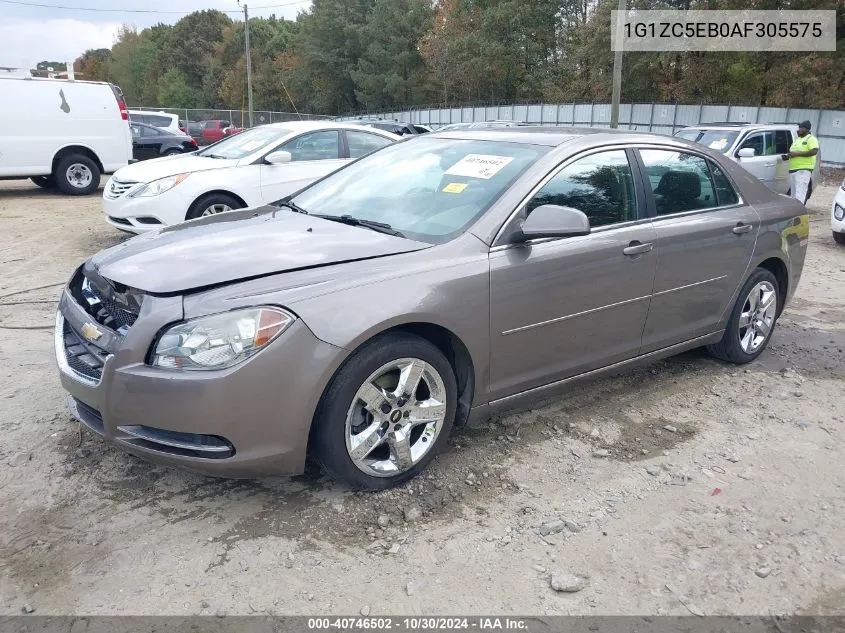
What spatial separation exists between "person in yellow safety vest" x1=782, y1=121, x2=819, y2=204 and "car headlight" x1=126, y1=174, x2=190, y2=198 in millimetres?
9778

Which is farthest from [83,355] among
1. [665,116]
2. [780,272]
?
[665,116]

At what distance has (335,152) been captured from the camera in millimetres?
8625

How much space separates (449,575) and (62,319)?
2255 millimetres

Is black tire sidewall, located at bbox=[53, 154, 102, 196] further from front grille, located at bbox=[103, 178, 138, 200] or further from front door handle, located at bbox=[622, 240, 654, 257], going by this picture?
front door handle, located at bbox=[622, 240, 654, 257]

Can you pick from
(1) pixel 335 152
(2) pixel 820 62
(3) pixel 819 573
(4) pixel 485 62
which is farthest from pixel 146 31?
(3) pixel 819 573

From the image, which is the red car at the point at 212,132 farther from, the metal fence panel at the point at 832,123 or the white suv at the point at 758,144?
the metal fence panel at the point at 832,123

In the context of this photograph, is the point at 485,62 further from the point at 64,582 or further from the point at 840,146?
the point at 64,582

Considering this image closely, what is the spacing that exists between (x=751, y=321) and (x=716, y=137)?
9.82 meters

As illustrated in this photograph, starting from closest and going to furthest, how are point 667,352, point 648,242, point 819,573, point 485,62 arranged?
1. point 819,573
2. point 648,242
3. point 667,352
4. point 485,62

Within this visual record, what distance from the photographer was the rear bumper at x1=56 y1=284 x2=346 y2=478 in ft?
8.82

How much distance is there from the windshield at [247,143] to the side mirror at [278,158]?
0.67 feet

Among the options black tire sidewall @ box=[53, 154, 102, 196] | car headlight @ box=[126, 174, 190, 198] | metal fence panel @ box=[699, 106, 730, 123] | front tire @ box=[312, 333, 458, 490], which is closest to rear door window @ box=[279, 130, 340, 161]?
car headlight @ box=[126, 174, 190, 198]

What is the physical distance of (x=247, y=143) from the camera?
28.0ft

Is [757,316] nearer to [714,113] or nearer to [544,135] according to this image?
[544,135]
